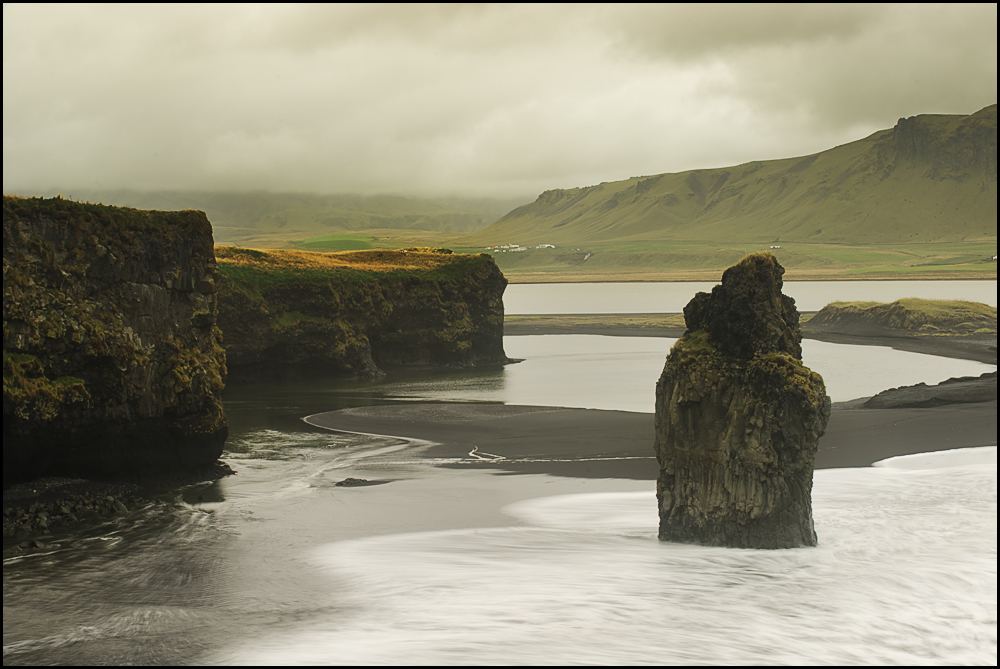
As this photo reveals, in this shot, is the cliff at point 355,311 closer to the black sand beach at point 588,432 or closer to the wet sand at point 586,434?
the black sand beach at point 588,432

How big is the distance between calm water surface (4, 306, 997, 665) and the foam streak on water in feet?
0.14

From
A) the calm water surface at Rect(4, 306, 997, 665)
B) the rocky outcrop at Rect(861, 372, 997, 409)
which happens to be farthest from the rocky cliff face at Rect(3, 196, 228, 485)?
the rocky outcrop at Rect(861, 372, 997, 409)

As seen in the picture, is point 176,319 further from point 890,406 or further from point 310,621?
point 890,406

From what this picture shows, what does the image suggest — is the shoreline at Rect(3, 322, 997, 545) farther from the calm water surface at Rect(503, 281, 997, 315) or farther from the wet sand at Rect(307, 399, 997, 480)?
the calm water surface at Rect(503, 281, 997, 315)

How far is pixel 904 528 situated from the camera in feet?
50.3

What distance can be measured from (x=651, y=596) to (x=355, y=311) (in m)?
35.8

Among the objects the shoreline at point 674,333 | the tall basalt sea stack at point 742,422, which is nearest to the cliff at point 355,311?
the shoreline at point 674,333

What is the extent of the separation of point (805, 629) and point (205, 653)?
7639 mm

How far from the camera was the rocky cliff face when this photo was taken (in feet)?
56.7

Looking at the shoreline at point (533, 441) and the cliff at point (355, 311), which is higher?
the cliff at point (355, 311)

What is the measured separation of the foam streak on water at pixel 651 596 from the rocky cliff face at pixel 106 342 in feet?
23.6

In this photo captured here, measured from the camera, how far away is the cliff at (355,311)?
41.5m

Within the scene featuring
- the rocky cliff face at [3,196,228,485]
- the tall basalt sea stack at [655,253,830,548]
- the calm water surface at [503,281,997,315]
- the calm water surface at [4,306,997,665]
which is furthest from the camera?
the calm water surface at [503,281,997,315]

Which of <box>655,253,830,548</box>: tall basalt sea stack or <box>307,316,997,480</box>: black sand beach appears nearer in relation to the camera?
<box>655,253,830,548</box>: tall basalt sea stack
